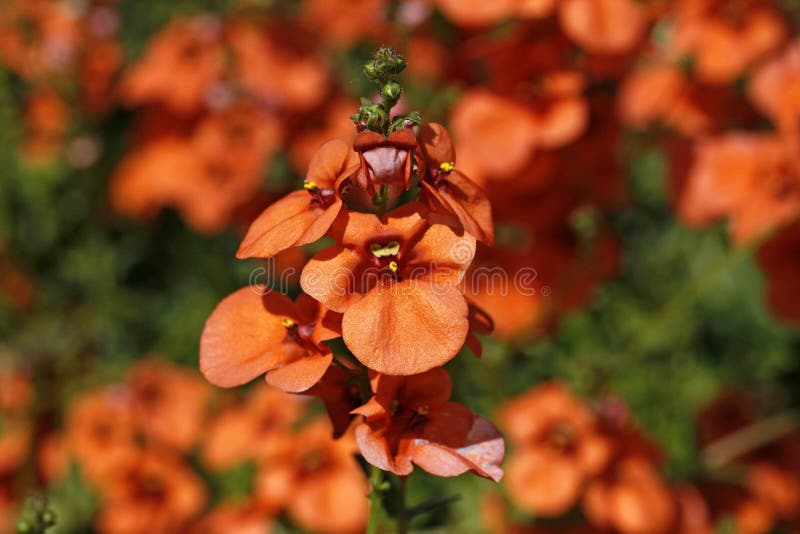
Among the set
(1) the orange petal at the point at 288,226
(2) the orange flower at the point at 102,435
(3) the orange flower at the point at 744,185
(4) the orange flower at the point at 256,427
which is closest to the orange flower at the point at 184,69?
(2) the orange flower at the point at 102,435

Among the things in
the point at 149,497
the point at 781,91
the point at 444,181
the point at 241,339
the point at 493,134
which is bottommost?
the point at 149,497

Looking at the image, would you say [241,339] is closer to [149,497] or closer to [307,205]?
[307,205]

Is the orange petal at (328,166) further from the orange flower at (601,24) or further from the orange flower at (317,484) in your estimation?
the orange flower at (601,24)

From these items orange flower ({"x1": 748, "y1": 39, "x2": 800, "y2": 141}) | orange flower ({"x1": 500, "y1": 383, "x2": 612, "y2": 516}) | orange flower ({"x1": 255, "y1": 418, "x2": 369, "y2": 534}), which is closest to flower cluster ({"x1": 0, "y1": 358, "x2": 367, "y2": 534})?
orange flower ({"x1": 255, "y1": 418, "x2": 369, "y2": 534})

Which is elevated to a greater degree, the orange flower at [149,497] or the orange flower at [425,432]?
the orange flower at [425,432]

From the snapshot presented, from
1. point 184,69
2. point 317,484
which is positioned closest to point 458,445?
point 317,484

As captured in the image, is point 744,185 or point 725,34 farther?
point 725,34
